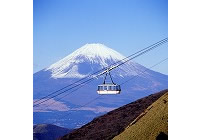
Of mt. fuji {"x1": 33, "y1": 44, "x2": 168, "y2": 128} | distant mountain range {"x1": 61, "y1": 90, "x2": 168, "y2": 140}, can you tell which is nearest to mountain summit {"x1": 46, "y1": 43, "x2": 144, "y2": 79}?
mt. fuji {"x1": 33, "y1": 44, "x2": 168, "y2": 128}

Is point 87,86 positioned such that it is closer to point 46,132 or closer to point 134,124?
point 46,132

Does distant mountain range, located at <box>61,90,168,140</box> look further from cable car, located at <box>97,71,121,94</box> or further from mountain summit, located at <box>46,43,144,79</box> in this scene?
mountain summit, located at <box>46,43,144,79</box>

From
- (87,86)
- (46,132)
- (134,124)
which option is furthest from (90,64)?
(134,124)

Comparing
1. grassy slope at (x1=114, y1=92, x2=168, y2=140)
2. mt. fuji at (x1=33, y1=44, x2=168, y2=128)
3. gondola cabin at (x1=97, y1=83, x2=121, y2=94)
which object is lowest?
mt. fuji at (x1=33, y1=44, x2=168, y2=128)

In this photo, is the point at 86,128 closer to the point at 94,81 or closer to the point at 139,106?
the point at 139,106

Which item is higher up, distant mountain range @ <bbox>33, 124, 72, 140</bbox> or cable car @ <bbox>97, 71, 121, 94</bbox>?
cable car @ <bbox>97, 71, 121, 94</bbox>

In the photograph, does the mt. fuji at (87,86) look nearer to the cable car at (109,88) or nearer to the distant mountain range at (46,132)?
the distant mountain range at (46,132)

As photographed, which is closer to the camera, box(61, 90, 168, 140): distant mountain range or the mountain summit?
box(61, 90, 168, 140): distant mountain range
